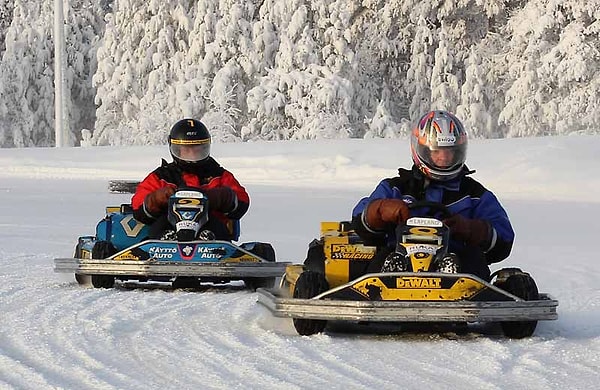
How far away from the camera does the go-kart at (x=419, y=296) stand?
675 centimetres

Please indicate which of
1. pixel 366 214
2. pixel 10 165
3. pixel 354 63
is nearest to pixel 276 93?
pixel 354 63

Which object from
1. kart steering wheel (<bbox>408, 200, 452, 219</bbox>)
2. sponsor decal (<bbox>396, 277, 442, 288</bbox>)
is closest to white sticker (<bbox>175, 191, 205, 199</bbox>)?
kart steering wheel (<bbox>408, 200, 452, 219</bbox>)

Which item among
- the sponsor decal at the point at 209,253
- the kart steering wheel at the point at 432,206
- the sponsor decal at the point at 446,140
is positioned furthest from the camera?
the sponsor decal at the point at 209,253

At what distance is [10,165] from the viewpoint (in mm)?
30359

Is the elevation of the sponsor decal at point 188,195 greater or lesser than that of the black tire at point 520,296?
greater

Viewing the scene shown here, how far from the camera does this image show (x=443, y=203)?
759 centimetres

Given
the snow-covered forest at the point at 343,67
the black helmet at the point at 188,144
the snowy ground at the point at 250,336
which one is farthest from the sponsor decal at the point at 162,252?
the snow-covered forest at the point at 343,67

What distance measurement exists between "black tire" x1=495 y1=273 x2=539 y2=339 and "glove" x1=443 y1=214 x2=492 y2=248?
0.30 meters

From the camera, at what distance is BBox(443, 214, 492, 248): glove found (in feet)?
23.8

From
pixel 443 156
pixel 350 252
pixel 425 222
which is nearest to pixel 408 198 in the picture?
pixel 443 156

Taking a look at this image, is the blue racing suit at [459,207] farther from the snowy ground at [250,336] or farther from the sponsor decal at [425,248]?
the snowy ground at [250,336]

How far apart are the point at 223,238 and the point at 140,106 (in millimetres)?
34362

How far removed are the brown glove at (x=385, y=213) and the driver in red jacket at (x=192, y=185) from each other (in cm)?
286

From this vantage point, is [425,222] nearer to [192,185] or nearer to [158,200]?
[158,200]
